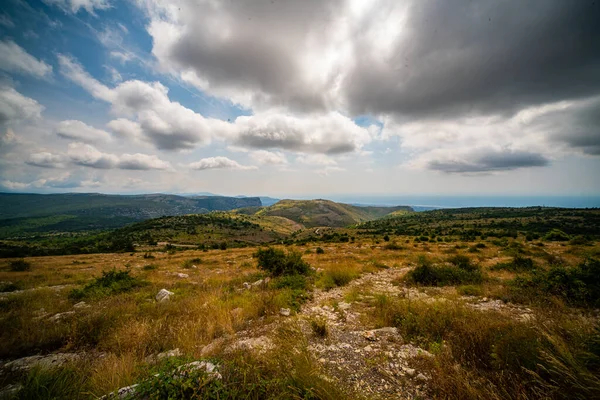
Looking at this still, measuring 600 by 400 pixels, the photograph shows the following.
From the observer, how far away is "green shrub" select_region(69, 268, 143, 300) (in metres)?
9.51

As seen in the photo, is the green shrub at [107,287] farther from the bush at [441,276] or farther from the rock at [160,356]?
the bush at [441,276]

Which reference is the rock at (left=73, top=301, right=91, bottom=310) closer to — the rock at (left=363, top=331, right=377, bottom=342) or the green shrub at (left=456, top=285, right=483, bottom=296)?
the rock at (left=363, top=331, right=377, bottom=342)

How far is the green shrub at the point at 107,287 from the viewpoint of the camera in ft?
31.2

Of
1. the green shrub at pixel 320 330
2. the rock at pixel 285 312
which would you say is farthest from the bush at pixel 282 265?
the green shrub at pixel 320 330

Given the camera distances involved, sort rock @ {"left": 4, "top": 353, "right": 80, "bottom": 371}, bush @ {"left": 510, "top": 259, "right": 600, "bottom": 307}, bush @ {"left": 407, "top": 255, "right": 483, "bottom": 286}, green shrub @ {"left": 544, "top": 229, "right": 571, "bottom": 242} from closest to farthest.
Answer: rock @ {"left": 4, "top": 353, "right": 80, "bottom": 371} < bush @ {"left": 510, "top": 259, "right": 600, "bottom": 307} < bush @ {"left": 407, "top": 255, "right": 483, "bottom": 286} < green shrub @ {"left": 544, "top": 229, "right": 571, "bottom": 242}

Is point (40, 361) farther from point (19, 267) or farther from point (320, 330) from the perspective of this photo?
point (19, 267)

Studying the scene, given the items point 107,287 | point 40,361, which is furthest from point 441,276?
point 107,287

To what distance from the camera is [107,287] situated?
1027cm

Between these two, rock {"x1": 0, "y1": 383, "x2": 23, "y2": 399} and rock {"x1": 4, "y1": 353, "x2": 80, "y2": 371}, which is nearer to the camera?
rock {"x1": 0, "y1": 383, "x2": 23, "y2": 399}

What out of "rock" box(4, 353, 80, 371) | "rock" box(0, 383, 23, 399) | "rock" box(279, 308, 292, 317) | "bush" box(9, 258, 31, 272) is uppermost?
"rock" box(0, 383, 23, 399)

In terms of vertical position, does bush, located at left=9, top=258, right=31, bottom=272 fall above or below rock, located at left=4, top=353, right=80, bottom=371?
below

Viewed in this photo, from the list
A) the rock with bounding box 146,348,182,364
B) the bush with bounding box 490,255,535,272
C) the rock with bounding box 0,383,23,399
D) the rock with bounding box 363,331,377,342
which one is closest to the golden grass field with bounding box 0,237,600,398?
the rock with bounding box 146,348,182,364

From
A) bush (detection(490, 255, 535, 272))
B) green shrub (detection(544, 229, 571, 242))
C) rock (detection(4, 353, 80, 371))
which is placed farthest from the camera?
green shrub (detection(544, 229, 571, 242))

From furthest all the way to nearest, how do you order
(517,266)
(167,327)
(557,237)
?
(557,237) < (517,266) < (167,327)
